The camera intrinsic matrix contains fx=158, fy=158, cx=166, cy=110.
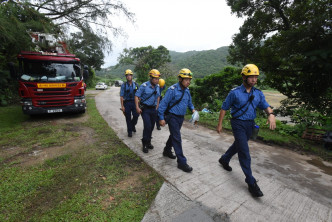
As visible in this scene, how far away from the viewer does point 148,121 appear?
145 inches

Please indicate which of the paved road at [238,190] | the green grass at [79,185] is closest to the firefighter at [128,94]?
the green grass at [79,185]

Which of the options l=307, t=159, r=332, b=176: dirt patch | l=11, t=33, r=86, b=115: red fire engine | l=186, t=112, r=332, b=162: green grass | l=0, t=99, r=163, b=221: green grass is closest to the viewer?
l=0, t=99, r=163, b=221: green grass

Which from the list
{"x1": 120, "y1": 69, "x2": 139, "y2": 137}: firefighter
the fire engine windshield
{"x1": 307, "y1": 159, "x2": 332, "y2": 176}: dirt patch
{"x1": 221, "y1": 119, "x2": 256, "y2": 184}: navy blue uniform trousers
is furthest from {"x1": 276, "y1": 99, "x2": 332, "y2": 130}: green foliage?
the fire engine windshield

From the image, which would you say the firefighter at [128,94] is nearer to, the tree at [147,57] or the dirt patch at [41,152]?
the dirt patch at [41,152]

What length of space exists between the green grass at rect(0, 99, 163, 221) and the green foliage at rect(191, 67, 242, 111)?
6.84m

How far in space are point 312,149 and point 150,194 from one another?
445cm

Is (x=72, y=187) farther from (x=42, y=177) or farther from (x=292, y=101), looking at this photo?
(x=292, y=101)

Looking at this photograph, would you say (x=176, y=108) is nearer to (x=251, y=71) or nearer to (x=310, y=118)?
(x=251, y=71)

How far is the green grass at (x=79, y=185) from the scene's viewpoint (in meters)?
2.02

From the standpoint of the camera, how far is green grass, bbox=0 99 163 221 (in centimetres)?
202

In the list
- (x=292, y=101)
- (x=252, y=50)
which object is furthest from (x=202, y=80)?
(x=292, y=101)

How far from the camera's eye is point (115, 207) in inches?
83.7

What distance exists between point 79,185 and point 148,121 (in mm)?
1779

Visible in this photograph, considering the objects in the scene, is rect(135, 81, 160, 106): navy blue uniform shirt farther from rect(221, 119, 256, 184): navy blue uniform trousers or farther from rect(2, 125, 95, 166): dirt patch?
rect(2, 125, 95, 166): dirt patch
